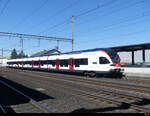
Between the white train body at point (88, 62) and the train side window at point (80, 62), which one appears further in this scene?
the train side window at point (80, 62)

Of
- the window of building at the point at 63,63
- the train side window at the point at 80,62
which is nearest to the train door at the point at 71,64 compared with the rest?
the train side window at the point at 80,62

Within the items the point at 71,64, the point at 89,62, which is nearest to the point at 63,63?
the point at 71,64

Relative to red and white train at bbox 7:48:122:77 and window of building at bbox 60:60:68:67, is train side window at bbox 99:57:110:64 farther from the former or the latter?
window of building at bbox 60:60:68:67

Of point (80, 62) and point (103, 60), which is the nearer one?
point (103, 60)

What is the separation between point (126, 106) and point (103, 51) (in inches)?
438

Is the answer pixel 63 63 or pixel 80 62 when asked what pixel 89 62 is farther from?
pixel 63 63

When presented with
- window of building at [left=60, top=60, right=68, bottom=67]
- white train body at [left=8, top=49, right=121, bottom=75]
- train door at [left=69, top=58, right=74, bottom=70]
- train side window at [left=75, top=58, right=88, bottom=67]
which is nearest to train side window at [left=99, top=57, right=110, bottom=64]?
white train body at [left=8, top=49, right=121, bottom=75]

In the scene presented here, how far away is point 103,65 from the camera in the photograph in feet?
57.2

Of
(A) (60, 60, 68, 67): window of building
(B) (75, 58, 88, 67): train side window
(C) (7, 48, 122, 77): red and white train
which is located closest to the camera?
(C) (7, 48, 122, 77): red and white train

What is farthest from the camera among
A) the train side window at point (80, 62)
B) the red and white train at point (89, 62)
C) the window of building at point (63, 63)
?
the window of building at point (63, 63)

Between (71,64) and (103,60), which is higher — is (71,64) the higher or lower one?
the lower one

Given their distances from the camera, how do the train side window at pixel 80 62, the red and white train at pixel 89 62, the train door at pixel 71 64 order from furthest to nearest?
the train door at pixel 71 64 < the train side window at pixel 80 62 < the red and white train at pixel 89 62

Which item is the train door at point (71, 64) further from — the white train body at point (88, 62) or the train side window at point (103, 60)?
the train side window at point (103, 60)

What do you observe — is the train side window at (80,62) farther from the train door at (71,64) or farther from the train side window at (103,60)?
the train side window at (103,60)
